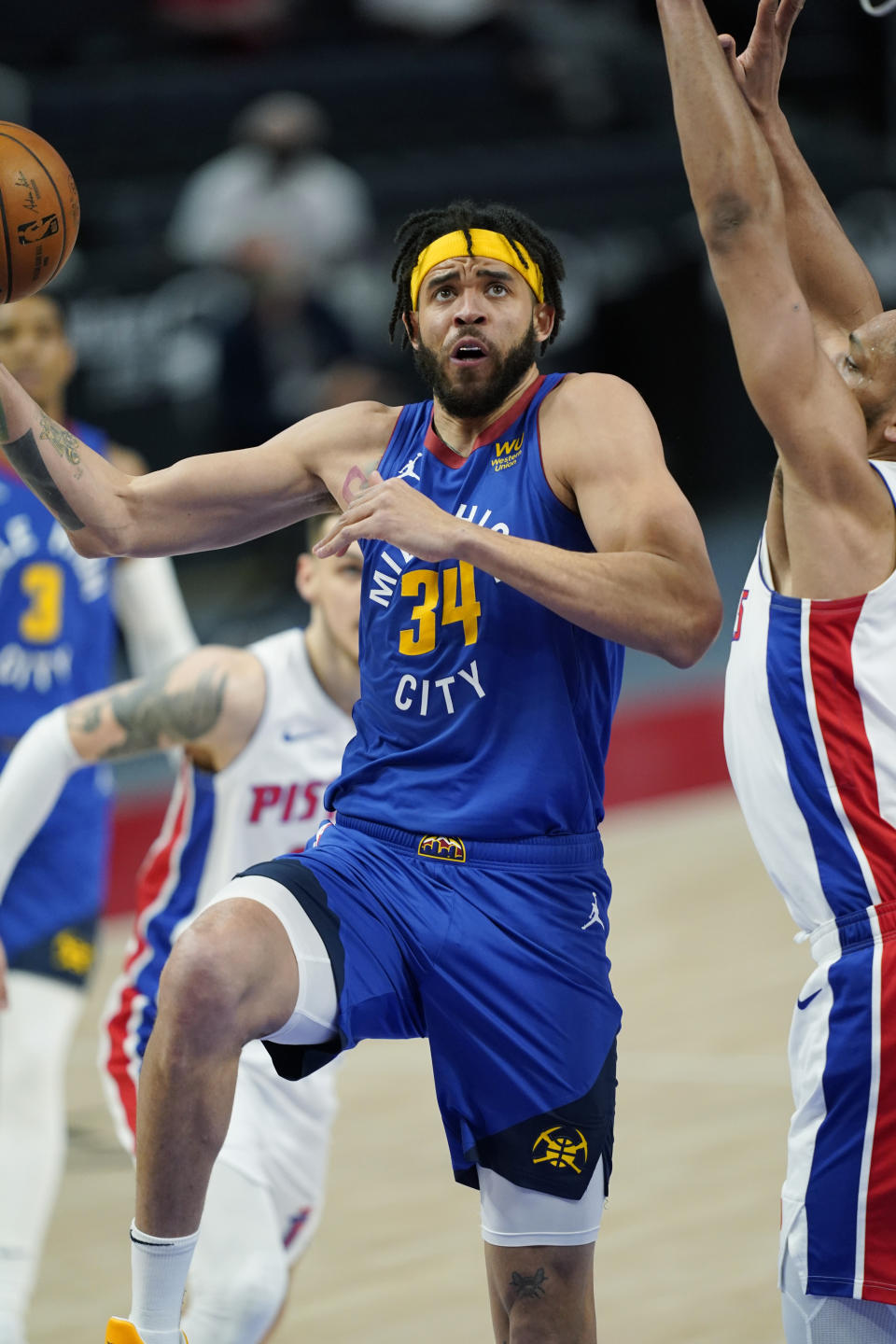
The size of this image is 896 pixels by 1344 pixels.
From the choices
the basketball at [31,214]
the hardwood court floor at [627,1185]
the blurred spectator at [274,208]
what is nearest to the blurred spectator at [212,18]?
the blurred spectator at [274,208]

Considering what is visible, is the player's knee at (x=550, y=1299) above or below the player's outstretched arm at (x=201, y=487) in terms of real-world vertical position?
below

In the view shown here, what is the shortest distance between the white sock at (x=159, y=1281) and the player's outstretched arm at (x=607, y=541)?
122 centimetres

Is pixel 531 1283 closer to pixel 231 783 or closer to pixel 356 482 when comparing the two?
pixel 231 783

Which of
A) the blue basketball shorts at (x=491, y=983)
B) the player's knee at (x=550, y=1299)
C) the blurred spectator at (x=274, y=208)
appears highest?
the blurred spectator at (x=274, y=208)

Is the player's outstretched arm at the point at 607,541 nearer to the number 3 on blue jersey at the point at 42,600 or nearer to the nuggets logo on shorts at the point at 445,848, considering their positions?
the nuggets logo on shorts at the point at 445,848

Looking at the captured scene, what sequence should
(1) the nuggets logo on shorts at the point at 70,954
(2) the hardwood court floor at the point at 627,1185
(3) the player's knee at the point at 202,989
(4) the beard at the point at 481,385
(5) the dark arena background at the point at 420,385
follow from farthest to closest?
(5) the dark arena background at the point at 420,385 → (1) the nuggets logo on shorts at the point at 70,954 → (2) the hardwood court floor at the point at 627,1185 → (4) the beard at the point at 481,385 → (3) the player's knee at the point at 202,989

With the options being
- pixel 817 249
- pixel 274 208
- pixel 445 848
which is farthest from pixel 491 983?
pixel 274 208

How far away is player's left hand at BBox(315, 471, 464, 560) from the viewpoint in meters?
3.27

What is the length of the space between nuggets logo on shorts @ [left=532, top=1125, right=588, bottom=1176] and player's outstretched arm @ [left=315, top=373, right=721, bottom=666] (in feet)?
2.97

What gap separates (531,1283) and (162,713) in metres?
1.62

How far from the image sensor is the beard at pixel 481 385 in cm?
368

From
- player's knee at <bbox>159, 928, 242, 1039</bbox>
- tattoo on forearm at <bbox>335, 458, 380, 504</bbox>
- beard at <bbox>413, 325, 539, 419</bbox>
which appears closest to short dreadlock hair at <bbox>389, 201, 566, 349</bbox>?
beard at <bbox>413, 325, 539, 419</bbox>

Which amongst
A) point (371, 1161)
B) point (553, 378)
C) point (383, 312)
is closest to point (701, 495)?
point (383, 312)

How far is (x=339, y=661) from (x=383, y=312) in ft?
28.4
